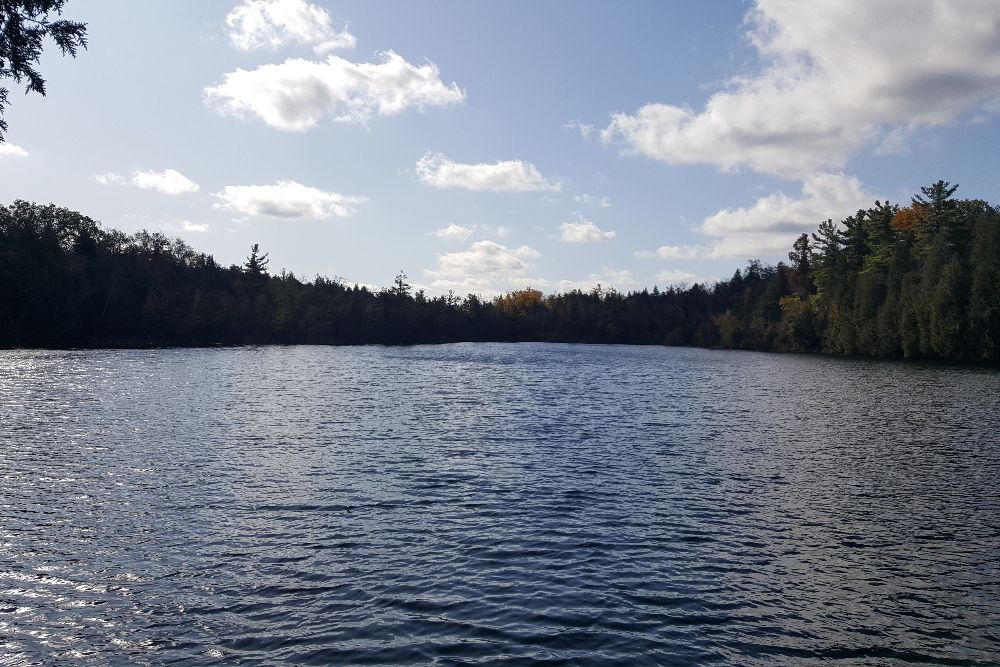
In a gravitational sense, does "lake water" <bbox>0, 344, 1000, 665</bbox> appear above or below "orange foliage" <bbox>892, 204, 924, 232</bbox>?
below

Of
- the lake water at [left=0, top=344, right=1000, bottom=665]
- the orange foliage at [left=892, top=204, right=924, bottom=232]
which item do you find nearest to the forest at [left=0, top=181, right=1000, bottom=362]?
the orange foliage at [left=892, top=204, right=924, bottom=232]

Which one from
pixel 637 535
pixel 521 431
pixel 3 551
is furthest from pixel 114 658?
pixel 521 431

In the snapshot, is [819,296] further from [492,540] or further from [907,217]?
[492,540]

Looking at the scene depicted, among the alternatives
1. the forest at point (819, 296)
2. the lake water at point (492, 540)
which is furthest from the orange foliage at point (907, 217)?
the lake water at point (492, 540)

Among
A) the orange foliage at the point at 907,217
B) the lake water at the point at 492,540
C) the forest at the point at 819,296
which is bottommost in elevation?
the lake water at the point at 492,540

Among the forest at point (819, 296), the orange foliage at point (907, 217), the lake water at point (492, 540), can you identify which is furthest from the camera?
the orange foliage at point (907, 217)

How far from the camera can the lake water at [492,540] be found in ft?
45.6

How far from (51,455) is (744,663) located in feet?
104

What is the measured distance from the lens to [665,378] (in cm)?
8612

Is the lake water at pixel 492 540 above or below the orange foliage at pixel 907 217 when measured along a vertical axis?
below

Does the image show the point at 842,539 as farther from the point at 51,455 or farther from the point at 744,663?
the point at 51,455

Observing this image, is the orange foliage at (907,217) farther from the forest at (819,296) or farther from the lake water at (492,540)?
the lake water at (492,540)

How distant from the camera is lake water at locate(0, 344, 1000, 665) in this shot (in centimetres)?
1389

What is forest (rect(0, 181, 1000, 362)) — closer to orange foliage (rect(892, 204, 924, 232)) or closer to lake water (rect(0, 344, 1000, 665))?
orange foliage (rect(892, 204, 924, 232))
